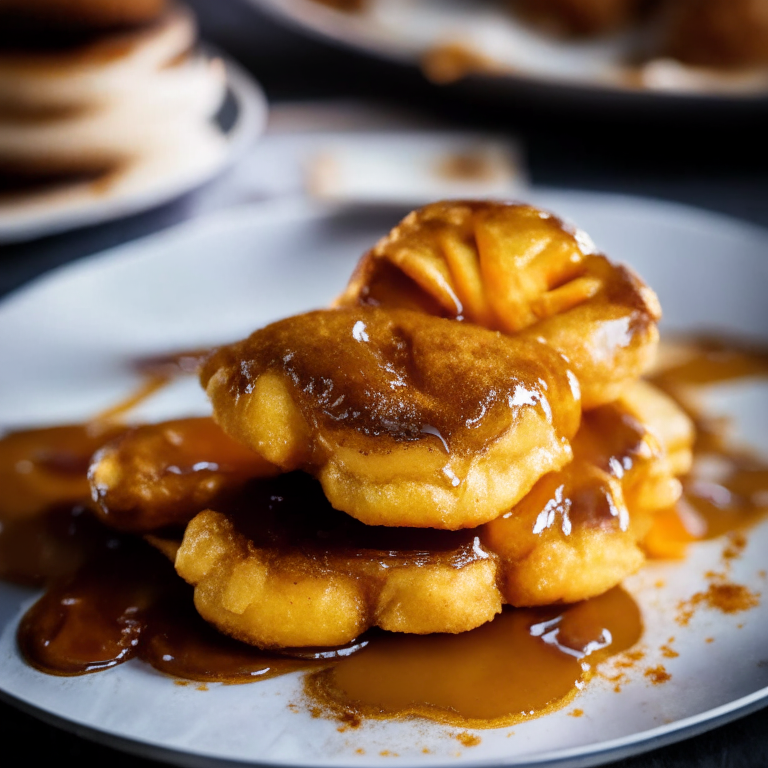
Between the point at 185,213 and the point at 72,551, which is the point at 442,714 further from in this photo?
the point at 185,213

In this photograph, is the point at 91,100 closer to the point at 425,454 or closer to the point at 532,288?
the point at 532,288

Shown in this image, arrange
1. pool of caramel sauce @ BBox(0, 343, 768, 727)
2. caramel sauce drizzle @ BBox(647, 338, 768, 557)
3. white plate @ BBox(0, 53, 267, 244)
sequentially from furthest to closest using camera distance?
white plate @ BBox(0, 53, 267, 244)
caramel sauce drizzle @ BBox(647, 338, 768, 557)
pool of caramel sauce @ BBox(0, 343, 768, 727)

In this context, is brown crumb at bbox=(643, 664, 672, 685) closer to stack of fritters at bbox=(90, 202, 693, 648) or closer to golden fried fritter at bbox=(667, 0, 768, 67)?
stack of fritters at bbox=(90, 202, 693, 648)

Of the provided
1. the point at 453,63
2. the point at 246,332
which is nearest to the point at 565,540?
the point at 246,332

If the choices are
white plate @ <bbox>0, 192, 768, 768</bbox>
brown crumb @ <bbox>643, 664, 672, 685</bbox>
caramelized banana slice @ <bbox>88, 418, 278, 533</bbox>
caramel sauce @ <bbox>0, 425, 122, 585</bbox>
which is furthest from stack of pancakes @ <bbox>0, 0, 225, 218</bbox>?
brown crumb @ <bbox>643, 664, 672, 685</bbox>

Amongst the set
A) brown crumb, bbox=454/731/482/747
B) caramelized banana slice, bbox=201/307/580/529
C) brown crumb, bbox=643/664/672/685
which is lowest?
brown crumb, bbox=643/664/672/685

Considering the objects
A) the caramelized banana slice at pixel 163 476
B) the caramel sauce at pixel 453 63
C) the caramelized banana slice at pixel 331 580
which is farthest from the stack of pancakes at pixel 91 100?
the caramelized banana slice at pixel 331 580
